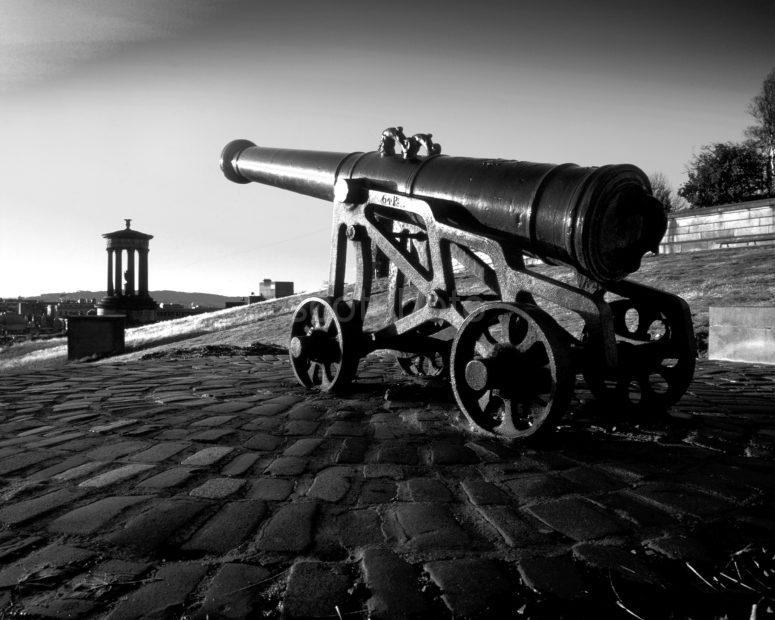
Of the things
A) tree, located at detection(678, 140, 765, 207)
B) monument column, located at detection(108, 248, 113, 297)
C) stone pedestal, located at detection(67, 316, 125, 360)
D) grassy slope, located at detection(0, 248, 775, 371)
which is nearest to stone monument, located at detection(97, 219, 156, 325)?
monument column, located at detection(108, 248, 113, 297)

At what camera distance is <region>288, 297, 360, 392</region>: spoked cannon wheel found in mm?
4746

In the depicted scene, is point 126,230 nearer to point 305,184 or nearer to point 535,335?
point 305,184

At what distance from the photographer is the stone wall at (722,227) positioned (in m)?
22.0

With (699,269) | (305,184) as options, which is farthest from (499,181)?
(699,269)

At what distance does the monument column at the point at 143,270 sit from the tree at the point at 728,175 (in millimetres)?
33878

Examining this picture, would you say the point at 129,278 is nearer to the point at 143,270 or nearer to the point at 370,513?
the point at 143,270

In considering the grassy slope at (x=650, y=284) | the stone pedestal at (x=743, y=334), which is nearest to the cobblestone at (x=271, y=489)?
the stone pedestal at (x=743, y=334)

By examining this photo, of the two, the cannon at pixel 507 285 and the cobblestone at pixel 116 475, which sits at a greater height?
the cannon at pixel 507 285

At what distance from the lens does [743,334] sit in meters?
7.14

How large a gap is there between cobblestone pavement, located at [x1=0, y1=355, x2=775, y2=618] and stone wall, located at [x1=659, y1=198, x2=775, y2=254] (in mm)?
20627

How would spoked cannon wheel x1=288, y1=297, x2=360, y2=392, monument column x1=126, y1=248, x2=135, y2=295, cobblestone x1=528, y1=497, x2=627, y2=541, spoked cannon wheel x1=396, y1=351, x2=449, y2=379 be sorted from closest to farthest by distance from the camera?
1. cobblestone x1=528, y1=497, x2=627, y2=541
2. spoked cannon wheel x1=288, y1=297, x2=360, y2=392
3. spoked cannon wheel x1=396, y1=351, x2=449, y2=379
4. monument column x1=126, y1=248, x2=135, y2=295

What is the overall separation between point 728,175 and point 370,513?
36210 mm

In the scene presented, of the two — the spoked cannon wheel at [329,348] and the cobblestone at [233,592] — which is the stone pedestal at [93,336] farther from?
the cobblestone at [233,592]

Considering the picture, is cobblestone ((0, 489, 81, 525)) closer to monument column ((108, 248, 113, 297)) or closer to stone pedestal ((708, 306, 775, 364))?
stone pedestal ((708, 306, 775, 364))
